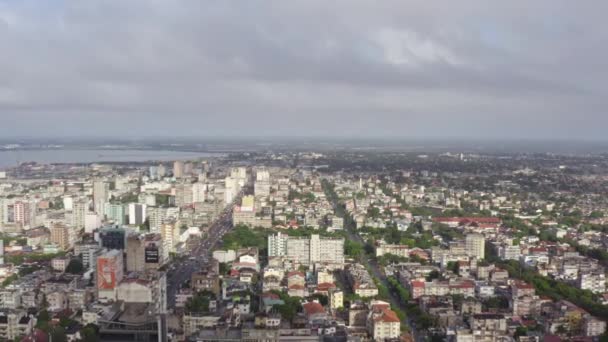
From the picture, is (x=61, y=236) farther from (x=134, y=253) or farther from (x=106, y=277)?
(x=106, y=277)

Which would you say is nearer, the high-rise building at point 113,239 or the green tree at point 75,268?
the green tree at point 75,268

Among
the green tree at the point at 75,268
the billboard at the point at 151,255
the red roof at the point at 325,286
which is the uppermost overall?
the billboard at the point at 151,255

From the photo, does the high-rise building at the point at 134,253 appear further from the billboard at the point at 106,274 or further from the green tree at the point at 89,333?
the green tree at the point at 89,333

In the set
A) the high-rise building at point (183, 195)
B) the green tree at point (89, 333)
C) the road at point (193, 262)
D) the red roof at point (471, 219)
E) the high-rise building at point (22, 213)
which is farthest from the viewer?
the high-rise building at point (183, 195)

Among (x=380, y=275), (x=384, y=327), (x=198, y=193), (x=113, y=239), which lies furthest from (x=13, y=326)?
(x=198, y=193)

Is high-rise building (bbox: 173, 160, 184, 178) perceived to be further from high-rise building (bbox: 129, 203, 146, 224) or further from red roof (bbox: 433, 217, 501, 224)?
red roof (bbox: 433, 217, 501, 224)

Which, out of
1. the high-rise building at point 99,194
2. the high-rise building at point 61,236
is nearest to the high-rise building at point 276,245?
the high-rise building at point 61,236
